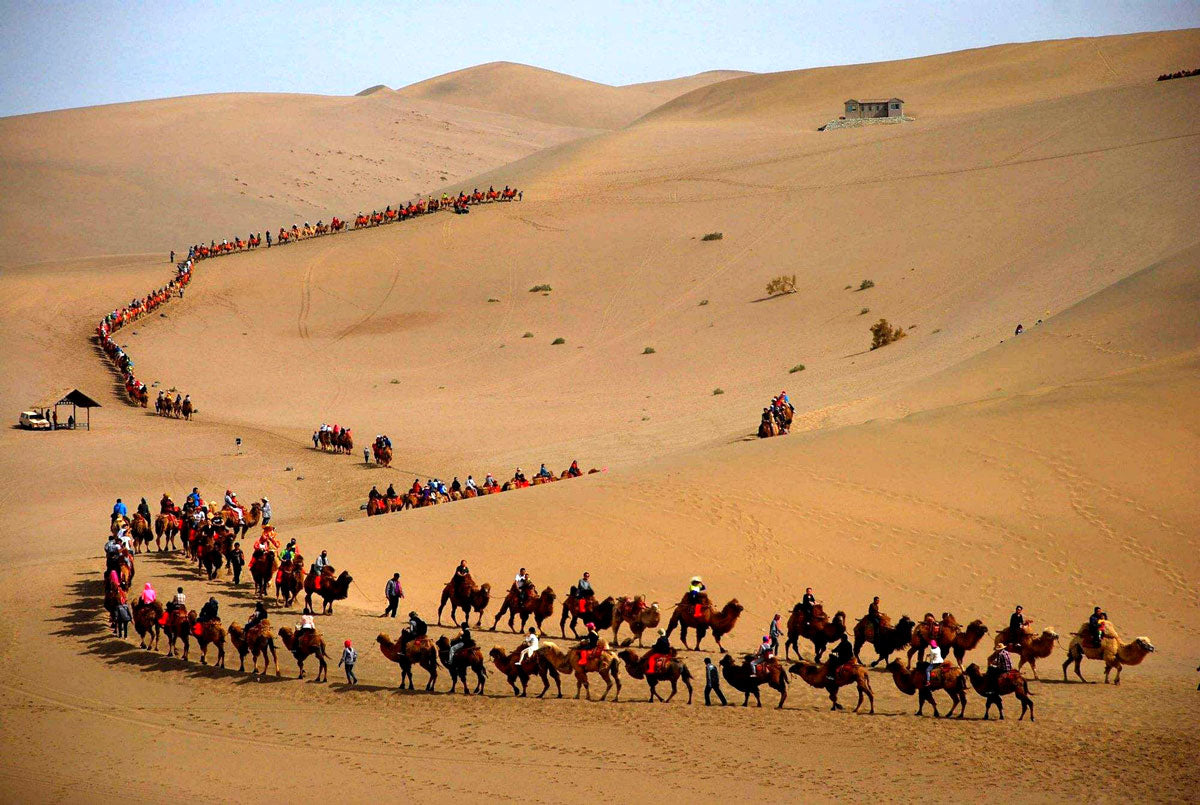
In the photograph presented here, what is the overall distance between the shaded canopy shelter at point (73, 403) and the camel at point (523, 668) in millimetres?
27835

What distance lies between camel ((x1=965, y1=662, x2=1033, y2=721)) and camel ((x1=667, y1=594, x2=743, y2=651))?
415cm

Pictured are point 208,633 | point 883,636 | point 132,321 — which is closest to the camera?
point 883,636

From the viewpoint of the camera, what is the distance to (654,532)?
25781mm

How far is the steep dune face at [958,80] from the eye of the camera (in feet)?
320

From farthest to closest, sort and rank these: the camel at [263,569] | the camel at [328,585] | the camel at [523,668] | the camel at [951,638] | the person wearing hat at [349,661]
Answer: the camel at [263,569]
the camel at [328,585]
the person wearing hat at [349,661]
the camel at [951,638]
the camel at [523,668]

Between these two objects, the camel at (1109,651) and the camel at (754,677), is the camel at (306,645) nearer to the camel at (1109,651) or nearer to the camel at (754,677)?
the camel at (754,677)

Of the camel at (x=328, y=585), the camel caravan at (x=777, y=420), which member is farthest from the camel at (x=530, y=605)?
the camel caravan at (x=777, y=420)

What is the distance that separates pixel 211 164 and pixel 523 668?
336 ft

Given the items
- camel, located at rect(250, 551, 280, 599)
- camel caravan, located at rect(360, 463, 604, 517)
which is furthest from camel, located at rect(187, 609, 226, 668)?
camel caravan, located at rect(360, 463, 604, 517)

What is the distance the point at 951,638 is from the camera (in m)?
18.7

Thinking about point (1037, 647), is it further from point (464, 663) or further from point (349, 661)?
point (349, 661)

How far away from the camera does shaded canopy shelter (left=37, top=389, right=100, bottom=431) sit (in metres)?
41.3

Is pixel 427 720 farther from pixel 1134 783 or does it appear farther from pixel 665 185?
pixel 665 185

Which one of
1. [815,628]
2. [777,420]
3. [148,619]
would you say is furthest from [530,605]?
[777,420]
